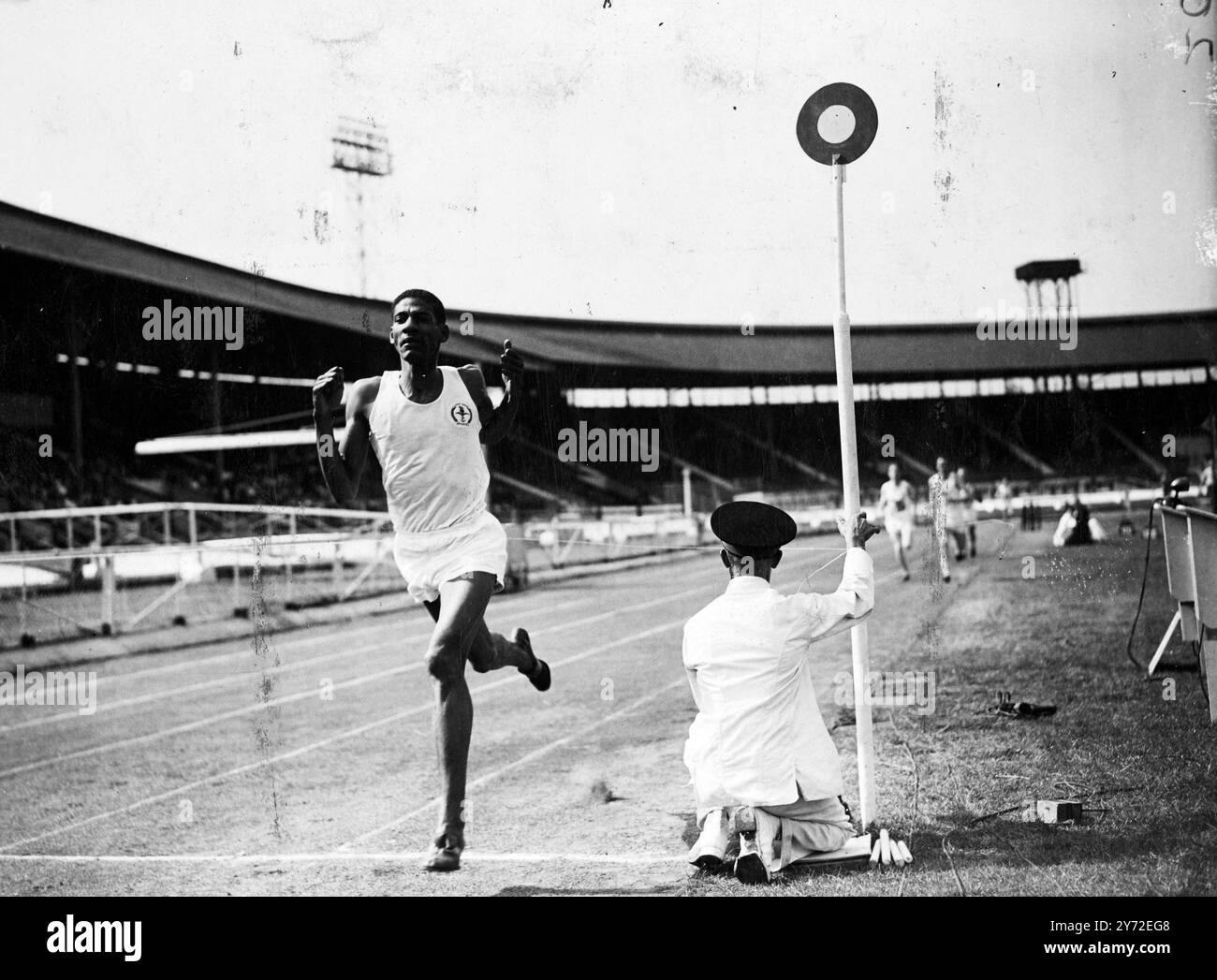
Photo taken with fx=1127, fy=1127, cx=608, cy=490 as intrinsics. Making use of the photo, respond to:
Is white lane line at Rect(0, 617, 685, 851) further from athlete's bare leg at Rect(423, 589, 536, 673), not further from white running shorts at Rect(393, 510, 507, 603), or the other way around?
white running shorts at Rect(393, 510, 507, 603)

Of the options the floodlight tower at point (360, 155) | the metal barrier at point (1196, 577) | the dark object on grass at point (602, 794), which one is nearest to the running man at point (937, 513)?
the metal barrier at point (1196, 577)

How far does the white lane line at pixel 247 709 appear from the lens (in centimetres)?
586

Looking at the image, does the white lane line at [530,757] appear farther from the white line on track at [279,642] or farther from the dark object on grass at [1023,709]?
the white line on track at [279,642]

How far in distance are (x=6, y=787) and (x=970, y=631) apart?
214 inches

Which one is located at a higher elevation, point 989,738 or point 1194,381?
point 1194,381

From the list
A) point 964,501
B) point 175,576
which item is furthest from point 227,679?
point 964,501

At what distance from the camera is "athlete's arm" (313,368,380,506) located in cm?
387

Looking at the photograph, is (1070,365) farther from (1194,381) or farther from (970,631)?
(970,631)

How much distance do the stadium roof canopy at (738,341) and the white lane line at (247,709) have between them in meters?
1.89

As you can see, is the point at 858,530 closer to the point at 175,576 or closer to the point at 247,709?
the point at 247,709

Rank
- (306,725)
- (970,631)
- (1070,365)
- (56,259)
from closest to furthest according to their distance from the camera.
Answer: (1070,365)
(56,259)
(306,725)
(970,631)
